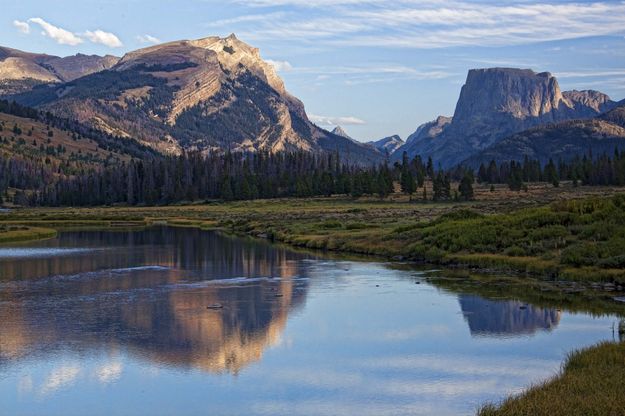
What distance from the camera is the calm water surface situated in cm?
2698

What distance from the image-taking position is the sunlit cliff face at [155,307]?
34.8 meters

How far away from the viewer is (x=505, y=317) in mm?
41438

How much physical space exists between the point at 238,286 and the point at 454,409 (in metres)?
31.2

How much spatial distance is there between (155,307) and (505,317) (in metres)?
20.0

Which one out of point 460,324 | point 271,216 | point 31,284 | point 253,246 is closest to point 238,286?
point 31,284

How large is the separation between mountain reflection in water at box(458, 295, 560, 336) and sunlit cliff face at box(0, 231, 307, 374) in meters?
10.3

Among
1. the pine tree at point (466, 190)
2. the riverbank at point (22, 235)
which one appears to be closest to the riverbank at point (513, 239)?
the riverbank at point (22, 235)

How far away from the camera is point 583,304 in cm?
4447

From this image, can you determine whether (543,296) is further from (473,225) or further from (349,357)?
(473,225)

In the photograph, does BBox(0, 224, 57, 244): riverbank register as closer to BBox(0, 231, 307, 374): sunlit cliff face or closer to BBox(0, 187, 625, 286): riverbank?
BBox(0, 187, 625, 286): riverbank

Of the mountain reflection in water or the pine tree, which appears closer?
the mountain reflection in water

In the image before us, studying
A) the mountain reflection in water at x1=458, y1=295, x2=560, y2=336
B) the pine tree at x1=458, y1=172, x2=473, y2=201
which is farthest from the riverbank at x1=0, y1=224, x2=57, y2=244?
the pine tree at x1=458, y1=172, x2=473, y2=201

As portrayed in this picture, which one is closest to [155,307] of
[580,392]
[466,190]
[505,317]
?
[505,317]

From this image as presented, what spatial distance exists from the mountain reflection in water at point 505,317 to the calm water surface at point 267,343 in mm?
99
